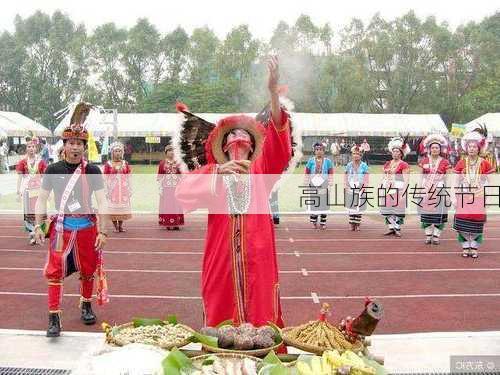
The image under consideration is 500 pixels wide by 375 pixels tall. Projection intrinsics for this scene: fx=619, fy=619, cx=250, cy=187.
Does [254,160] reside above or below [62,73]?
below

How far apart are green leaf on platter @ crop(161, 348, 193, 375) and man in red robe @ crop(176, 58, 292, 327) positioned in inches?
36.8

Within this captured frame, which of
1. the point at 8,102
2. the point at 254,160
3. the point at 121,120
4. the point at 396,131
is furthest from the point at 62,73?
the point at 254,160

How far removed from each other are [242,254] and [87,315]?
309 centimetres

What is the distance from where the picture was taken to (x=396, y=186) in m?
12.9

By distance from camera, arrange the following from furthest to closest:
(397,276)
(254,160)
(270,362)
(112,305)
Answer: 1. (397,276)
2. (112,305)
3. (254,160)
4. (270,362)

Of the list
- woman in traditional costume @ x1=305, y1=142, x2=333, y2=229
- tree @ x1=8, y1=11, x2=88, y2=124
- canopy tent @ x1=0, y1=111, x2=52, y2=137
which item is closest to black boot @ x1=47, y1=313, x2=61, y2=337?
woman in traditional costume @ x1=305, y1=142, x2=333, y2=229

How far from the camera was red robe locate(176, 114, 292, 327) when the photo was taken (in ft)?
12.8

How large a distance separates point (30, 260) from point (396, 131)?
1226 inches

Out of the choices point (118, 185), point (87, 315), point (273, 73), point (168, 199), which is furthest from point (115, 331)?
point (168, 199)

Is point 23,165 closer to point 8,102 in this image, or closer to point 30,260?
point 30,260

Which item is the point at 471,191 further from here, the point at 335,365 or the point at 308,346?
the point at 335,365

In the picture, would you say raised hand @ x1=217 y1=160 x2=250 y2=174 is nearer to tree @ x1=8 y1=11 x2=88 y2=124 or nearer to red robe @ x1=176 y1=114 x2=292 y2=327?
red robe @ x1=176 y1=114 x2=292 y2=327

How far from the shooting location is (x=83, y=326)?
636 centimetres

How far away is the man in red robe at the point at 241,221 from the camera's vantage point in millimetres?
3891
